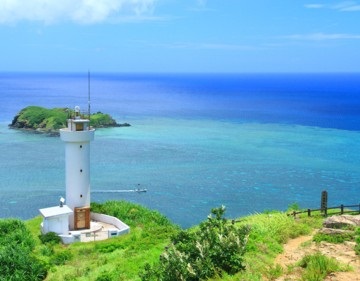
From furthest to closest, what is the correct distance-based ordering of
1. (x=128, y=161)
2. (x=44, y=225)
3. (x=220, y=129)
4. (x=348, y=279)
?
1. (x=220, y=129)
2. (x=128, y=161)
3. (x=44, y=225)
4. (x=348, y=279)

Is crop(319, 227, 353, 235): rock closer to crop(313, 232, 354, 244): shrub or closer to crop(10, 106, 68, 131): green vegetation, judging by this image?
crop(313, 232, 354, 244): shrub


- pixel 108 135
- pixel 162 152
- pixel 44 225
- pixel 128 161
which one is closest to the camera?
pixel 44 225

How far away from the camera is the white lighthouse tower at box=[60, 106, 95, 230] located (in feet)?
86.5

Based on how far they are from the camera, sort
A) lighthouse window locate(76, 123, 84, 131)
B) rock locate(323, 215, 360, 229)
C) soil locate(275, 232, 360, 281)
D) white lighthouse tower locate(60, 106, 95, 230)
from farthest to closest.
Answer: lighthouse window locate(76, 123, 84, 131)
white lighthouse tower locate(60, 106, 95, 230)
rock locate(323, 215, 360, 229)
soil locate(275, 232, 360, 281)

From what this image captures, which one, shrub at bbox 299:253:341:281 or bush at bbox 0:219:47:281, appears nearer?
shrub at bbox 299:253:341:281

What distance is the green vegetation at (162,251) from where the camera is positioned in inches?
464

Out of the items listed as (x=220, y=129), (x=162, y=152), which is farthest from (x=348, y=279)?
(x=220, y=129)

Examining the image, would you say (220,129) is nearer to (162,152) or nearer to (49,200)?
(162,152)

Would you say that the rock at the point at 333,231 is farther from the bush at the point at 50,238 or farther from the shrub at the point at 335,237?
the bush at the point at 50,238

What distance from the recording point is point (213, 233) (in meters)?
12.2

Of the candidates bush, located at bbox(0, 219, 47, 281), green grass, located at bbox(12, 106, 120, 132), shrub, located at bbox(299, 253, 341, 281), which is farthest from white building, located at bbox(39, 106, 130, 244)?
green grass, located at bbox(12, 106, 120, 132)

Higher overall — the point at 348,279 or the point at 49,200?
the point at 348,279

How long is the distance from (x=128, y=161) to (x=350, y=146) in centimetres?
3160

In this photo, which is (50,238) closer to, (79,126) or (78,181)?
(78,181)
